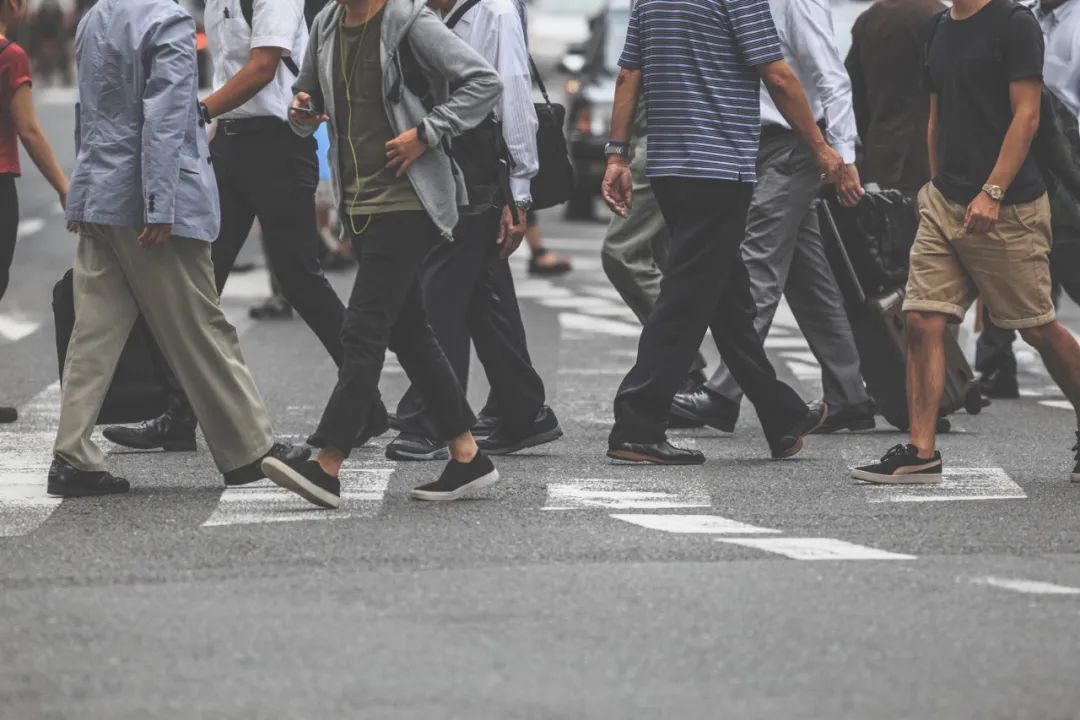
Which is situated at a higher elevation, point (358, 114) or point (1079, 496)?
point (358, 114)

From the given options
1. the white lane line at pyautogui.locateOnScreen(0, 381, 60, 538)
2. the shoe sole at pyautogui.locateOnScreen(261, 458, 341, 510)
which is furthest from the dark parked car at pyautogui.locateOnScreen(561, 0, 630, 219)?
the shoe sole at pyautogui.locateOnScreen(261, 458, 341, 510)

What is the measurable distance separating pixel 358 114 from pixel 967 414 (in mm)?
3878

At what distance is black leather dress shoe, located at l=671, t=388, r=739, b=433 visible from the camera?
32.1 ft

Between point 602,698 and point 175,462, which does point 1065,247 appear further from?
point 602,698

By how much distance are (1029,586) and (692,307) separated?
254 centimetres

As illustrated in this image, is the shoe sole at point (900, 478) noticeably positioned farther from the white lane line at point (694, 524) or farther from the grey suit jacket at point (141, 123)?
the grey suit jacket at point (141, 123)

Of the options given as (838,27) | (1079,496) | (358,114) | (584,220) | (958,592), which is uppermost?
(358,114)

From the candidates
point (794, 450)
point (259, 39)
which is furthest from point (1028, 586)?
point (259, 39)

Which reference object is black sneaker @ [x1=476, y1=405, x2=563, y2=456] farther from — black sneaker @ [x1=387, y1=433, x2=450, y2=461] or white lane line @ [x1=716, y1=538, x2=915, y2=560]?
white lane line @ [x1=716, y1=538, x2=915, y2=560]

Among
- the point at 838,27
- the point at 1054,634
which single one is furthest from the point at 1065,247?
the point at 838,27

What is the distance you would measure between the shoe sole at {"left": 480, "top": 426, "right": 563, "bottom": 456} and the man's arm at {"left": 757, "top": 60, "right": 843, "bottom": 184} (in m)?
1.44

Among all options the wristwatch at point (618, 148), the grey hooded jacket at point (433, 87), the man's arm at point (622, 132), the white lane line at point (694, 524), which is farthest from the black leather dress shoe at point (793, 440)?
the grey hooded jacket at point (433, 87)

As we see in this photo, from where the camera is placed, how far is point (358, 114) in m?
7.58

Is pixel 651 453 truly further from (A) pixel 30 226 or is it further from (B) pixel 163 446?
(A) pixel 30 226
